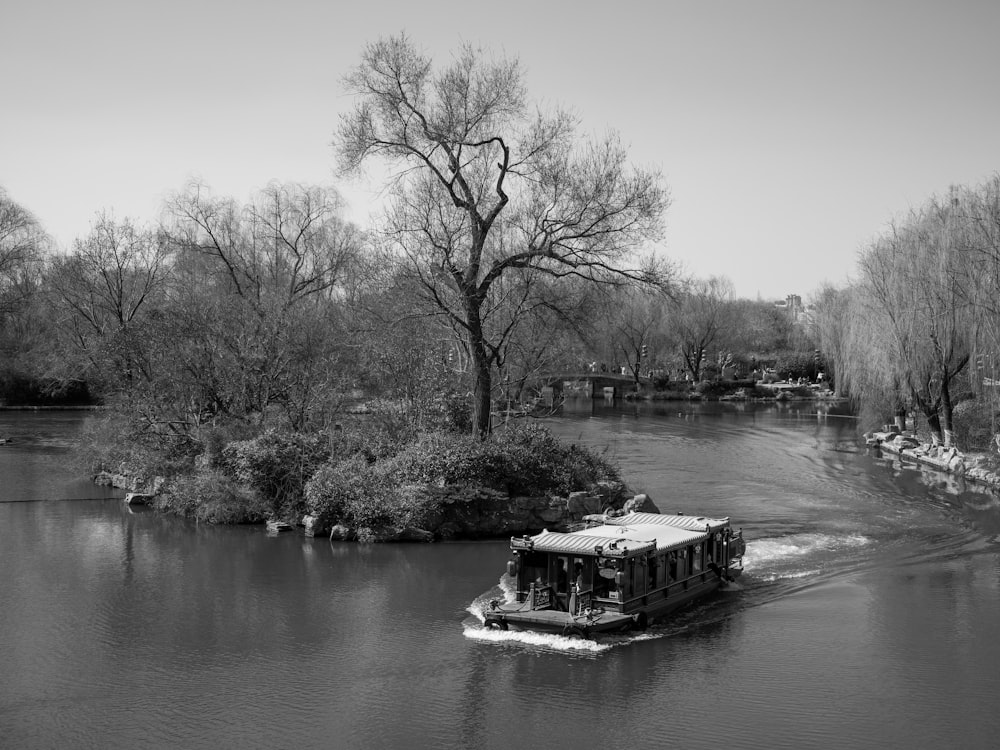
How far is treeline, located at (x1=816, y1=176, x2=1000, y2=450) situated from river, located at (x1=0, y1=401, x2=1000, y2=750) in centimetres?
1009

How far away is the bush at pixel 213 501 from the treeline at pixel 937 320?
2864cm

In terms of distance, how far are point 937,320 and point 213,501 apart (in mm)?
32065

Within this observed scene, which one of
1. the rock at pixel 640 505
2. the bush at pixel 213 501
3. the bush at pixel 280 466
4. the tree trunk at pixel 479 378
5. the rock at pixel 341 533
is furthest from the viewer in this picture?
the tree trunk at pixel 479 378

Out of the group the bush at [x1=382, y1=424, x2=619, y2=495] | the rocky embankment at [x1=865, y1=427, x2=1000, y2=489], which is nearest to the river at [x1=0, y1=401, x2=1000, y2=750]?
the bush at [x1=382, y1=424, x2=619, y2=495]

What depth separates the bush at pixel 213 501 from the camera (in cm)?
3011

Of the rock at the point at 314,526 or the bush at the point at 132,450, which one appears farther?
the bush at the point at 132,450

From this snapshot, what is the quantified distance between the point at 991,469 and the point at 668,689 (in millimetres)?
28061

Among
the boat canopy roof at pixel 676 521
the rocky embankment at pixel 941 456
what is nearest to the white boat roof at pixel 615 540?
the boat canopy roof at pixel 676 521

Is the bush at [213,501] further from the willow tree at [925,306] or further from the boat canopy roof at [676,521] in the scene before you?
the willow tree at [925,306]

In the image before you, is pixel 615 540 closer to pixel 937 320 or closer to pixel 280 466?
pixel 280 466

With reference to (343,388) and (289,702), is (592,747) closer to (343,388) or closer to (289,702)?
(289,702)

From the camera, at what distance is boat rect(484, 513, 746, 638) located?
1856 centimetres

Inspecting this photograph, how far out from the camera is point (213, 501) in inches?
1205

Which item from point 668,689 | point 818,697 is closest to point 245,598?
point 668,689
